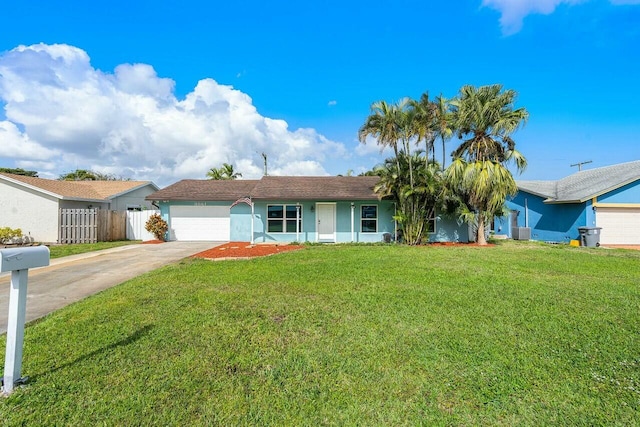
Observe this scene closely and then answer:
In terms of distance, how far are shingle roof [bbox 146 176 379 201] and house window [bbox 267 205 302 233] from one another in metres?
0.74

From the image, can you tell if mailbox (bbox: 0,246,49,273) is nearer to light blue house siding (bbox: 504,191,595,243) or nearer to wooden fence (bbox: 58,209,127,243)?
wooden fence (bbox: 58,209,127,243)

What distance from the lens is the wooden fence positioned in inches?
600

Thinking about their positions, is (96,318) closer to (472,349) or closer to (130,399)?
(130,399)

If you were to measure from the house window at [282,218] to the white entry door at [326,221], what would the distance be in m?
1.04

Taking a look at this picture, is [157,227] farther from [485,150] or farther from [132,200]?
[485,150]

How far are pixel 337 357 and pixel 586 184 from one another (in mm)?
20682

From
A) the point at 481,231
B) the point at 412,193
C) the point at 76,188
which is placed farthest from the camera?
the point at 76,188

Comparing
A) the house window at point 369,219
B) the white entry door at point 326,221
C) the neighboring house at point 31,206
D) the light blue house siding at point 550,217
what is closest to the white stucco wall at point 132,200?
the neighboring house at point 31,206

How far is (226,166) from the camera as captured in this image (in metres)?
30.2

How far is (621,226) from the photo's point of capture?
606 inches

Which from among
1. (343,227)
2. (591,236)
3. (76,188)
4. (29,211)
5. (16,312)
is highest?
(76,188)

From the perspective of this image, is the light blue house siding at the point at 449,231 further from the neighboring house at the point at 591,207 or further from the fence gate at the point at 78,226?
the fence gate at the point at 78,226

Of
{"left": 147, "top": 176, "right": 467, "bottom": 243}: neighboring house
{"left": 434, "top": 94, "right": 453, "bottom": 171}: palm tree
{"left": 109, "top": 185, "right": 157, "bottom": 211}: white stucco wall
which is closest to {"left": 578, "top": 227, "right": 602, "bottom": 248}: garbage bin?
{"left": 147, "top": 176, "right": 467, "bottom": 243}: neighboring house

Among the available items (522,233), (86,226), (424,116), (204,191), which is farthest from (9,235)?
(522,233)
